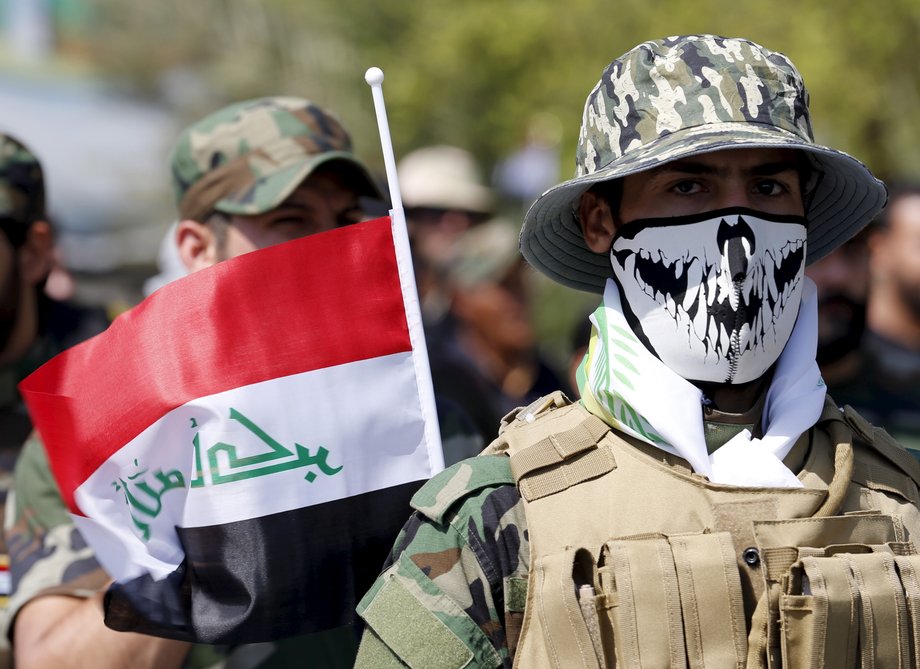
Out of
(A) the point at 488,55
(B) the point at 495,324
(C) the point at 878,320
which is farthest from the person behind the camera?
(A) the point at 488,55

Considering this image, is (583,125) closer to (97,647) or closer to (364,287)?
(364,287)

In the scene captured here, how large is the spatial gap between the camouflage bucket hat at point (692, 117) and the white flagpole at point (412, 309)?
401 mm

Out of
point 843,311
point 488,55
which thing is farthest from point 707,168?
point 488,55

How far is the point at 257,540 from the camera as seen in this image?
307 centimetres

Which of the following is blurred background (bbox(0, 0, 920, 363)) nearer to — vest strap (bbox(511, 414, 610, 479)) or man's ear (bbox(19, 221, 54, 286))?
man's ear (bbox(19, 221, 54, 286))

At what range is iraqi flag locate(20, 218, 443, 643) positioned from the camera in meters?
3.07

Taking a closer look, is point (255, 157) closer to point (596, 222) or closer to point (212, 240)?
point (212, 240)

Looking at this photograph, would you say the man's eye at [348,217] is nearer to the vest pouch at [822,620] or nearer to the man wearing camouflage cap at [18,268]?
the man wearing camouflage cap at [18,268]

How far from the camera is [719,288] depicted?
2.58m

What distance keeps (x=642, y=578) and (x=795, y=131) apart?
0.99 metres

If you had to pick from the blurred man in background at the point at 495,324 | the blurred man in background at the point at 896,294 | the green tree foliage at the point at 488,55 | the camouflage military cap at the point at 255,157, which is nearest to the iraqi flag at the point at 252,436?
the camouflage military cap at the point at 255,157

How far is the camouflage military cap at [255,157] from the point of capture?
12.8 ft

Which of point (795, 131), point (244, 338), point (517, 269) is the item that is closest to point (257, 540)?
point (244, 338)

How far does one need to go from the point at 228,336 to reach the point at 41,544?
3.16ft
